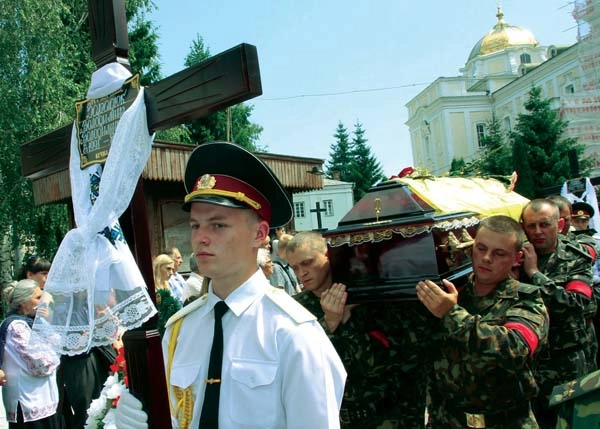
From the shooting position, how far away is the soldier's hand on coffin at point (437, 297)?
9.06ft

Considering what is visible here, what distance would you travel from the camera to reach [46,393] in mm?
5008

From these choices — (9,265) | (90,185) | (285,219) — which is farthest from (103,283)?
(9,265)

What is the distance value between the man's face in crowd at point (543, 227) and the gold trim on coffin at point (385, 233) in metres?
0.88

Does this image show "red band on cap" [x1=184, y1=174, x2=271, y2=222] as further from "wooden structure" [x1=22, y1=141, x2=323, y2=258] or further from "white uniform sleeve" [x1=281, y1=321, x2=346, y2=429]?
"wooden structure" [x1=22, y1=141, x2=323, y2=258]

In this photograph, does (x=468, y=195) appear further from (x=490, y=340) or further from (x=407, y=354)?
(x=490, y=340)

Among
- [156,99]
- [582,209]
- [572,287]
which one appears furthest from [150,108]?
[582,209]

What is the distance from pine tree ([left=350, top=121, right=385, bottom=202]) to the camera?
5438 cm

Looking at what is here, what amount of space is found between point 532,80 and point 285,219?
49195 mm

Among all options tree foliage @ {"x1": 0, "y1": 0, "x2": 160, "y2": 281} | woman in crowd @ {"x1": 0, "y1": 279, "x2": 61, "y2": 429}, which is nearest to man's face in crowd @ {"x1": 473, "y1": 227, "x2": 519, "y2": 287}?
woman in crowd @ {"x1": 0, "y1": 279, "x2": 61, "y2": 429}

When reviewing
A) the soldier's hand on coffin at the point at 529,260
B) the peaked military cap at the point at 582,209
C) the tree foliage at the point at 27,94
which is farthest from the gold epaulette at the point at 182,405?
the tree foliage at the point at 27,94

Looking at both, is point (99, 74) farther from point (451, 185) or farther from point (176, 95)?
point (451, 185)

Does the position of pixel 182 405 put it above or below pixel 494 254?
below

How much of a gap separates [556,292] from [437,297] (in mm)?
1260

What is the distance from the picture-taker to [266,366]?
70.5 inches
